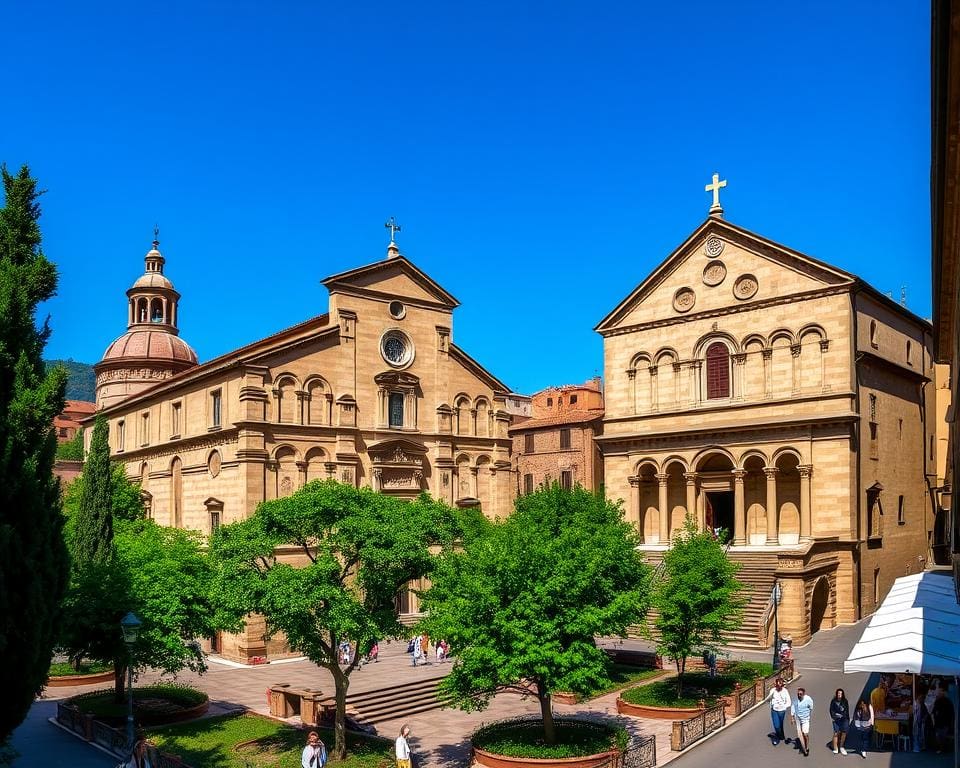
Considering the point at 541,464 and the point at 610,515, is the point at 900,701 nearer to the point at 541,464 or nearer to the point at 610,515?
the point at 610,515

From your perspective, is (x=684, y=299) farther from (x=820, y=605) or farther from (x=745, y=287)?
(x=820, y=605)

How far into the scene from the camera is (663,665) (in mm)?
32500

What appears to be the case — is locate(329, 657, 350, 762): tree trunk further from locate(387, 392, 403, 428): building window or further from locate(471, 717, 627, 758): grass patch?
locate(387, 392, 403, 428): building window

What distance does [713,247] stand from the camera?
43844mm

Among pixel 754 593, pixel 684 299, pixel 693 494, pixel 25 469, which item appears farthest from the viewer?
pixel 684 299

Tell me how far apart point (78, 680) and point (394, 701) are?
13765 millimetres

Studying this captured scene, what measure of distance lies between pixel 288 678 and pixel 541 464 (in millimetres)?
32612

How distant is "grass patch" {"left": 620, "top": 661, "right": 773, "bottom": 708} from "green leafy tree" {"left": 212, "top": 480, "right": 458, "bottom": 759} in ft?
28.8

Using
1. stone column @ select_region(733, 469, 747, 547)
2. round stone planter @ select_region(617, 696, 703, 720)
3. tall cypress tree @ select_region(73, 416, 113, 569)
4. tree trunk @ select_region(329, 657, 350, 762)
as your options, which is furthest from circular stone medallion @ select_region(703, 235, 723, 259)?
tall cypress tree @ select_region(73, 416, 113, 569)

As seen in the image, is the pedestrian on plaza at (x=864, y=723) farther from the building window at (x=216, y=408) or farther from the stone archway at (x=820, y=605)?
the building window at (x=216, y=408)

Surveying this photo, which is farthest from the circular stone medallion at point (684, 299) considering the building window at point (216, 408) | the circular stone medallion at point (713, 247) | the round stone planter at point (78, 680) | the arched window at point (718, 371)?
the round stone planter at point (78, 680)

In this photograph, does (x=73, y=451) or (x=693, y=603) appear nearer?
(x=693, y=603)

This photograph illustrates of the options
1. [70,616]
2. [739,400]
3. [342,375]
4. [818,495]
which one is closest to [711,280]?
[739,400]

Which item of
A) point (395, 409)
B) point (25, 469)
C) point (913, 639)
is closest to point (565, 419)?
point (395, 409)
